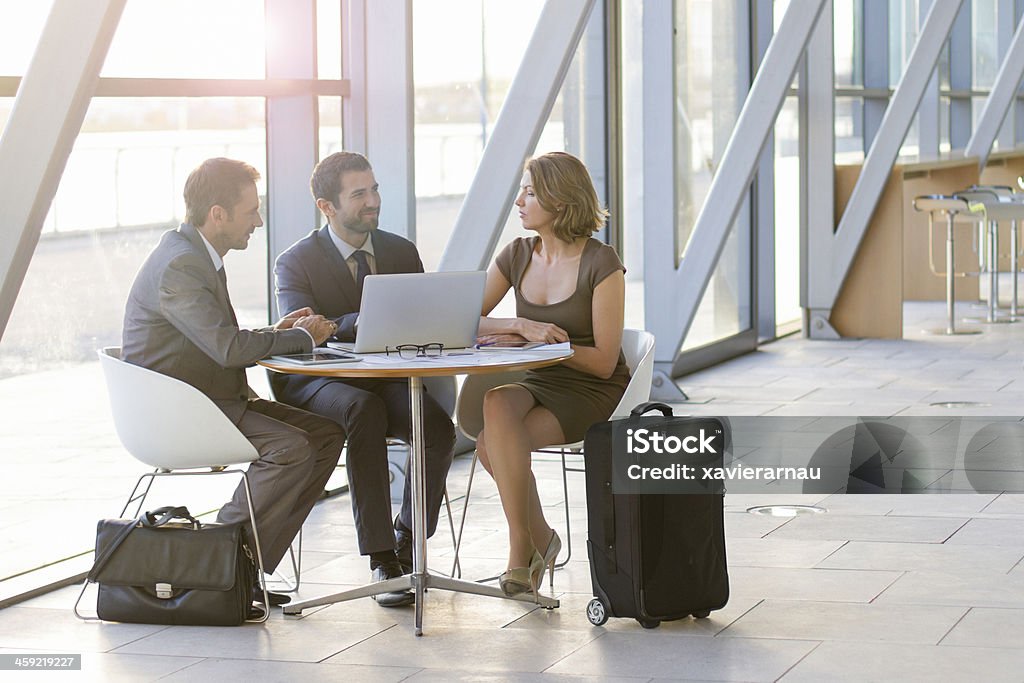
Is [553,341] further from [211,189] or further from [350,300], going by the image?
[211,189]

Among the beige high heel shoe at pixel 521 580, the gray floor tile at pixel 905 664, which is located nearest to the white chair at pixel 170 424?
the beige high heel shoe at pixel 521 580

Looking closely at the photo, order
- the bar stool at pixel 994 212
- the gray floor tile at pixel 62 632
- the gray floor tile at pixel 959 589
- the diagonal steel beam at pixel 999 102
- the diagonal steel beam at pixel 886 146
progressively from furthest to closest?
the diagonal steel beam at pixel 999 102, the bar stool at pixel 994 212, the diagonal steel beam at pixel 886 146, the gray floor tile at pixel 959 589, the gray floor tile at pixel 62 632

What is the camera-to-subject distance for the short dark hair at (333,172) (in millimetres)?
4676

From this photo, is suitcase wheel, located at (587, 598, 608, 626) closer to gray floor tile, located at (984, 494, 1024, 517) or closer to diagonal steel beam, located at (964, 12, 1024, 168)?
gray floor tile, located at (984, 494, 1024, 517)

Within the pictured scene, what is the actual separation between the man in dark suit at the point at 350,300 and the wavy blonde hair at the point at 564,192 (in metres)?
0.52

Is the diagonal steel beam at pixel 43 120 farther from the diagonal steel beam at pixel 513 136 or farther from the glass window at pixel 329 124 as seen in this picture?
the diagonal steel beam at pixel 513 136

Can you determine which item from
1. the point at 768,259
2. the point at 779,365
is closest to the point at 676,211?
the point at 779,365

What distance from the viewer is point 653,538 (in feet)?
13.3

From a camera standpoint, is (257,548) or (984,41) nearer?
(257,548)

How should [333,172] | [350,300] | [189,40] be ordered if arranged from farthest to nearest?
1. [189,40]
2. [350,300]
3. [333,172]

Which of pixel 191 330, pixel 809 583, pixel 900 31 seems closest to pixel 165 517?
pixel 191 330

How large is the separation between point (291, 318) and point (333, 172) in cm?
49

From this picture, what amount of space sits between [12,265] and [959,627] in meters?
2.56

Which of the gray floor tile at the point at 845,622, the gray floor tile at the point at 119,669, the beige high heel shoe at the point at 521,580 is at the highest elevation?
the beige high heel shoe at the point at 521,580
